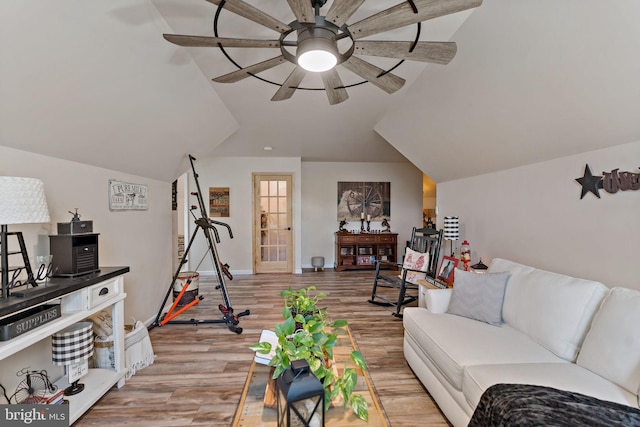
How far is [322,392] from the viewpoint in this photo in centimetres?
111

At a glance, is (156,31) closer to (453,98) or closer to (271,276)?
(453,98)

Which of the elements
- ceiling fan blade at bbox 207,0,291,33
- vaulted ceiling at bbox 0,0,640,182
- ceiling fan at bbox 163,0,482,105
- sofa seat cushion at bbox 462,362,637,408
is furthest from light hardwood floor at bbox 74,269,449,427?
ceiling fan blade at bbox 207,0,291,33

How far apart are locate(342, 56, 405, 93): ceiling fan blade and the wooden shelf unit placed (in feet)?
14.1

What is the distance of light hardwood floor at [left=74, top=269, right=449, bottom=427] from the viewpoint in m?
1.83

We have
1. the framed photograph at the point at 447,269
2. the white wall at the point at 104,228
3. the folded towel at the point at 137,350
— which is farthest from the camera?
the framed photograph at the point at 447,269

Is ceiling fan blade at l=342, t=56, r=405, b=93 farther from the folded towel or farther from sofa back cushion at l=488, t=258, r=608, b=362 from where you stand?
the folded towel

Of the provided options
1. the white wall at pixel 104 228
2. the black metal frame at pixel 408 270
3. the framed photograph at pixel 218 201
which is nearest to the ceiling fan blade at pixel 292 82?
the white wall at pixel 104 228

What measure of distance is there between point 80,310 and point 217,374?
3.54 feet

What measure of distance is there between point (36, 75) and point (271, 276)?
4640mm

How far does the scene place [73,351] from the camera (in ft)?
5.89

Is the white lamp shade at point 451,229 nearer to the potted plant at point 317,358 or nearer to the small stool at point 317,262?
the potted plant at point 317,358

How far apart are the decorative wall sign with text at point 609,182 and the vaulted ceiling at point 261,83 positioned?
206mm

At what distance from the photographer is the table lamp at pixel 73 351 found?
5.82 feet

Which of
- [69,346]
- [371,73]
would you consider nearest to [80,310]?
[69,346]
